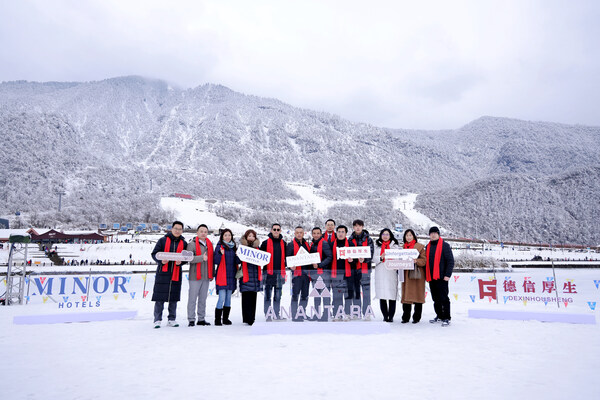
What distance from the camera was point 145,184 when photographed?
11419 cm

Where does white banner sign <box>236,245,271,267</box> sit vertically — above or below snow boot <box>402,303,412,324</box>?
above

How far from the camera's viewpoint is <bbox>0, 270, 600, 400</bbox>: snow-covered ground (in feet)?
12.4

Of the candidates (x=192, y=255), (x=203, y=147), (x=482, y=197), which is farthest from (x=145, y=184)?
(x=192, y=255)

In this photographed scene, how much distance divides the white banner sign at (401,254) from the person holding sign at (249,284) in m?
2.45

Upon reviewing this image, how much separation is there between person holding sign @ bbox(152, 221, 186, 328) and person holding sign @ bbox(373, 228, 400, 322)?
3.74m

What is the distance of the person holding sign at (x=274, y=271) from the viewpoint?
24.3ft

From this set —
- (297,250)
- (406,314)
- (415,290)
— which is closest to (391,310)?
(406,314)

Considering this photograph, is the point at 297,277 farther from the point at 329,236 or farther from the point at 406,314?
the point at 406,314

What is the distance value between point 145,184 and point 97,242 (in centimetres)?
6507

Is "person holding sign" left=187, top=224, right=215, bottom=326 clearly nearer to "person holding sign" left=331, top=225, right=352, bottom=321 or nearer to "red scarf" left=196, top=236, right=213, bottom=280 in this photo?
"red scarf" left=196, top=236, right=213, bottom=280

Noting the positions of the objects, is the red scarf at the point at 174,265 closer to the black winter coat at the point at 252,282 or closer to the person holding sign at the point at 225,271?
the person holding sign at the point at 225,271

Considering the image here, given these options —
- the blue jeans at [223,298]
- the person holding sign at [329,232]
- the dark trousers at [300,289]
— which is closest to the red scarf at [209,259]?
the blue jeans at [223,298]

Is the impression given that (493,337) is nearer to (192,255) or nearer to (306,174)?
(192,255)

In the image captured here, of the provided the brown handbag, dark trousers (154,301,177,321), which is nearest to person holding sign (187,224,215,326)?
dark trousers (154,301,177,321)
